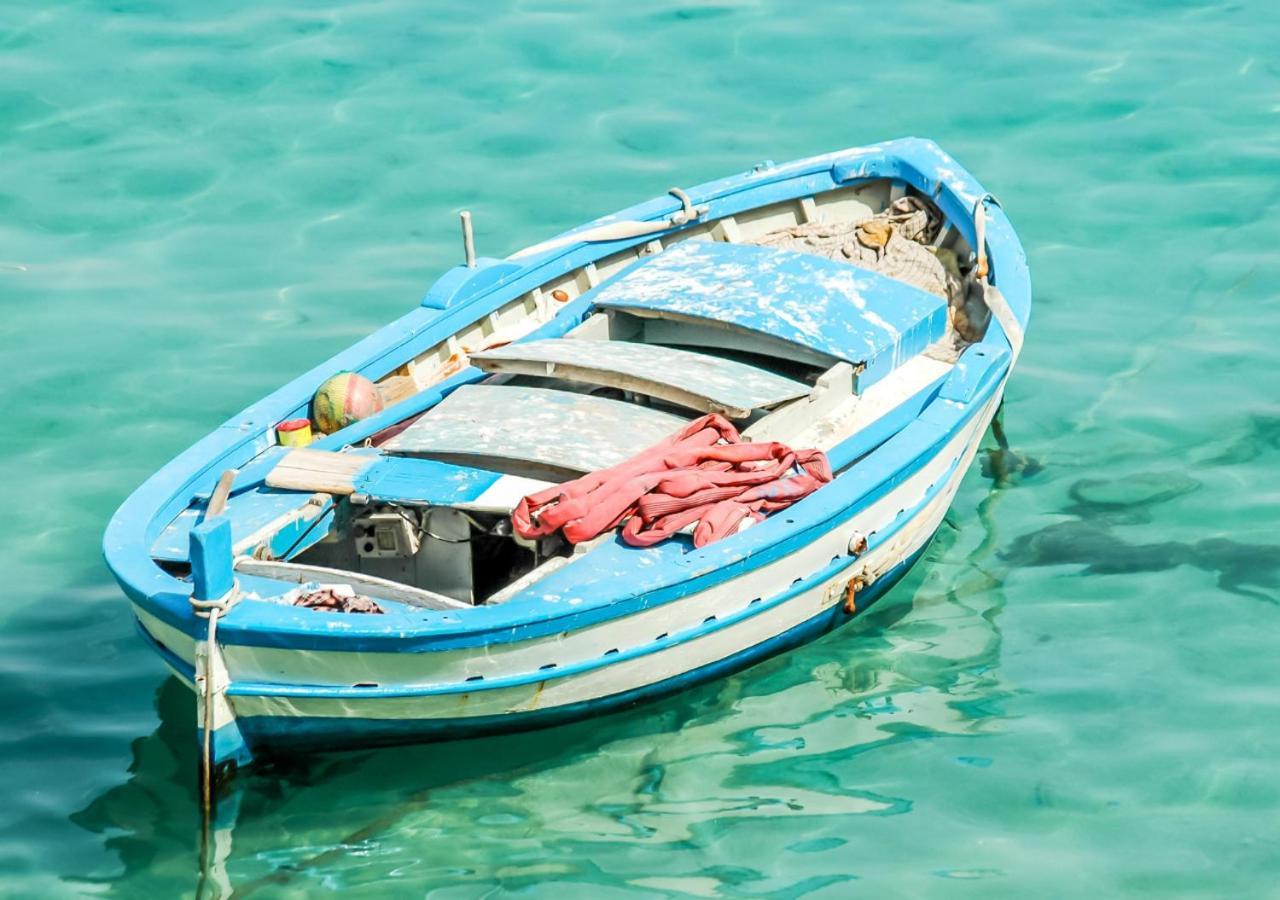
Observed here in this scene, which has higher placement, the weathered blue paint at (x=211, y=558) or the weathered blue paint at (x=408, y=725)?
the weathered blue paint at (x=211, y=558)

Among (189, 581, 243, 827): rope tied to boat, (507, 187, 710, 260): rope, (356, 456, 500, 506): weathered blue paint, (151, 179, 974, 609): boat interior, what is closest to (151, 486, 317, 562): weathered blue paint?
(151, 179, 974, 609): boat interior

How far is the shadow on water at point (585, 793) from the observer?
7930 mm

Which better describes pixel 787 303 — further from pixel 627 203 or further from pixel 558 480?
pixel 627 203

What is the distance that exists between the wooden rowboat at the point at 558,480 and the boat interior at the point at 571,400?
0.02m

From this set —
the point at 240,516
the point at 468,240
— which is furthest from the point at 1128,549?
the point at 240,516

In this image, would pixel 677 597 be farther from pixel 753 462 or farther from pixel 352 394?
pixel 352 394

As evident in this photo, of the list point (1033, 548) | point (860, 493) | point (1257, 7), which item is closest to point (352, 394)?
point (860, 493)

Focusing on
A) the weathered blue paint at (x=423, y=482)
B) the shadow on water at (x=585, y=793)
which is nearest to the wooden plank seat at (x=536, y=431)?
the weathered blue paint at (x=423, y=482)

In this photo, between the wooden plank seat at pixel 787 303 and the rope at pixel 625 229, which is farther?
the rope at pixel 625 229

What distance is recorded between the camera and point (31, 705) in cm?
918

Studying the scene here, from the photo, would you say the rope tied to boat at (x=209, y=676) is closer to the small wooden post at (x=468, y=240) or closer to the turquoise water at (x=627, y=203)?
the turquoise water at (x=627, y=203)

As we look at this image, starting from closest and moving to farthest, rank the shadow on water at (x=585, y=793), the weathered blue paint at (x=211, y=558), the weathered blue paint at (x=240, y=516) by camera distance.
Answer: the weathered blue paint at (x=211, y=558) < the shadow on water at (x=585, y=793) < the weathered blue paint at (x=240, y=516)

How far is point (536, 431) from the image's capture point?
9023 millimetres

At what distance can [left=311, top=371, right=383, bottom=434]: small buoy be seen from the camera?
9.57 metres
